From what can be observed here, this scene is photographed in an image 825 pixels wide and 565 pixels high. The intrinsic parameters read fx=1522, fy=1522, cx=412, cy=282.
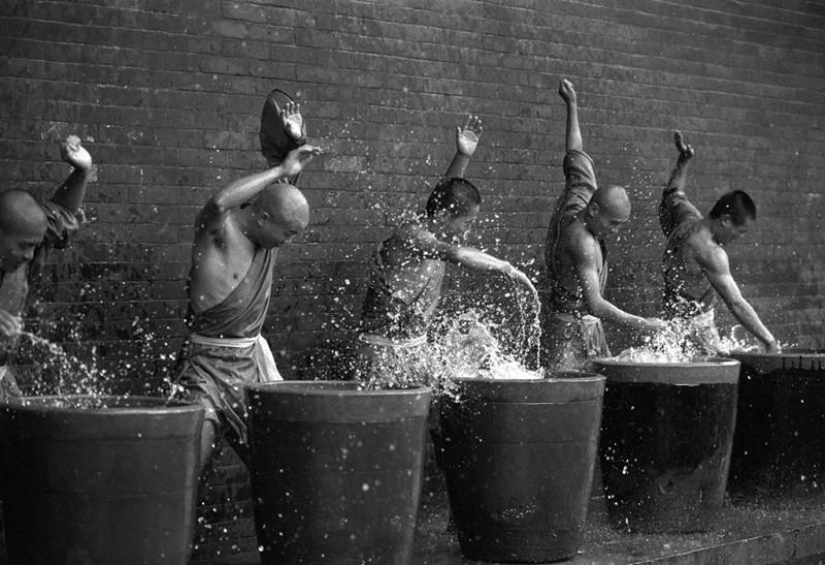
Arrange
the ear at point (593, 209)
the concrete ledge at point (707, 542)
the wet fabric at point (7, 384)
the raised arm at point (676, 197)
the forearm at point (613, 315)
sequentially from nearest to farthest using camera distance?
1. the wet fabric at point (7, 384)
2. the concrete ledge at point (707, 542)
3. the forearm at point (613, 315)
4. the ear at point (593, 209)
5. the raised arm at point (676, 197)

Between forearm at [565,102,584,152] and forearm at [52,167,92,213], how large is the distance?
3.75 metres

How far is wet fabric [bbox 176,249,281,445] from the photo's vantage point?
6.74m

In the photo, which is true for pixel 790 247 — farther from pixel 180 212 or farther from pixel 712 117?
pixel 180 212

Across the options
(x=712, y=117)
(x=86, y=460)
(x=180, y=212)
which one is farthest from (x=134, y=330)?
(x=712, y=117)

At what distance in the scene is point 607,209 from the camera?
858cm

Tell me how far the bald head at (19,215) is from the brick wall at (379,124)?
936 millimetres

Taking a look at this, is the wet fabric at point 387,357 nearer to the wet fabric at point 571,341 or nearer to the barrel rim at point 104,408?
the wet fabric at point 571,341

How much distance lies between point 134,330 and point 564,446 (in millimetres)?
2252

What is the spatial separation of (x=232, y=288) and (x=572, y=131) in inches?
133

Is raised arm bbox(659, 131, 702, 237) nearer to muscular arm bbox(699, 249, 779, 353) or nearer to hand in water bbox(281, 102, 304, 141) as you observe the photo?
muscular arm bbox(699, 249, 779, 353)

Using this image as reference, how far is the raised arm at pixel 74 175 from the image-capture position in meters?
6.32

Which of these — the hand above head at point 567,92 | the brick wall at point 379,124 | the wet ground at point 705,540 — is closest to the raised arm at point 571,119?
the hand above head at point 567,92

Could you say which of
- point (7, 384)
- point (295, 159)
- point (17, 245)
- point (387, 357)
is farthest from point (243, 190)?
point (387, 357)

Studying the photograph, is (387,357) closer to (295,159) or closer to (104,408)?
(295,159)
